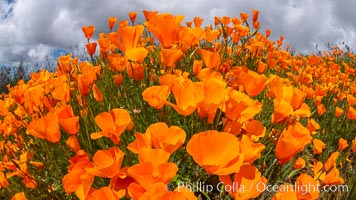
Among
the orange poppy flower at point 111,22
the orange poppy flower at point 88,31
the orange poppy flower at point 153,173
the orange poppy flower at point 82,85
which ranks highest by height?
the orange poppy flower at point 111,22

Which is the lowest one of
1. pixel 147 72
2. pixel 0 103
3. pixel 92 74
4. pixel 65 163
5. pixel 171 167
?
pixel 65 163

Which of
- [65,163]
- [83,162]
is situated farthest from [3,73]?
[83,162]

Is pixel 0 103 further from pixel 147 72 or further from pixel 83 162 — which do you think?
pixel 83 162

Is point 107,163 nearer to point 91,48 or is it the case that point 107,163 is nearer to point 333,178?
point 333,178

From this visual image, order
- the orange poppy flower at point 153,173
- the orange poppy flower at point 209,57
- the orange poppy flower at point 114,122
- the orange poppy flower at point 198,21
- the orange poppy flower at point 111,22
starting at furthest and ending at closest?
the orange poppy flower at point 198,21 < the orange poppy flower at point 111,22 < the orange poppy flower at point 209,57 < the orange poppy flower at point 114,122 < the orange poppy flower at point 153,173

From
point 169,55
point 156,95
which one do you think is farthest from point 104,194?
point 169,55

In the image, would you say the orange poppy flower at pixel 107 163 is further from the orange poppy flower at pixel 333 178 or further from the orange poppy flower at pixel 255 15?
the orange poppy flower at pixel 255 15

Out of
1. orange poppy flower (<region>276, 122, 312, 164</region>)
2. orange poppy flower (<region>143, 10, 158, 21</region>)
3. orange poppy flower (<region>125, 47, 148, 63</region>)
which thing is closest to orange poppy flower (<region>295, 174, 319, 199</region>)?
orange poppy flower (<region>276, 122, 312, 164</region>)

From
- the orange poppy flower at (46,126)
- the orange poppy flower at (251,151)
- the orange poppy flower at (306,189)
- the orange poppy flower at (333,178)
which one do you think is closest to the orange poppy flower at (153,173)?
the orange poppy flower at (251,151)
